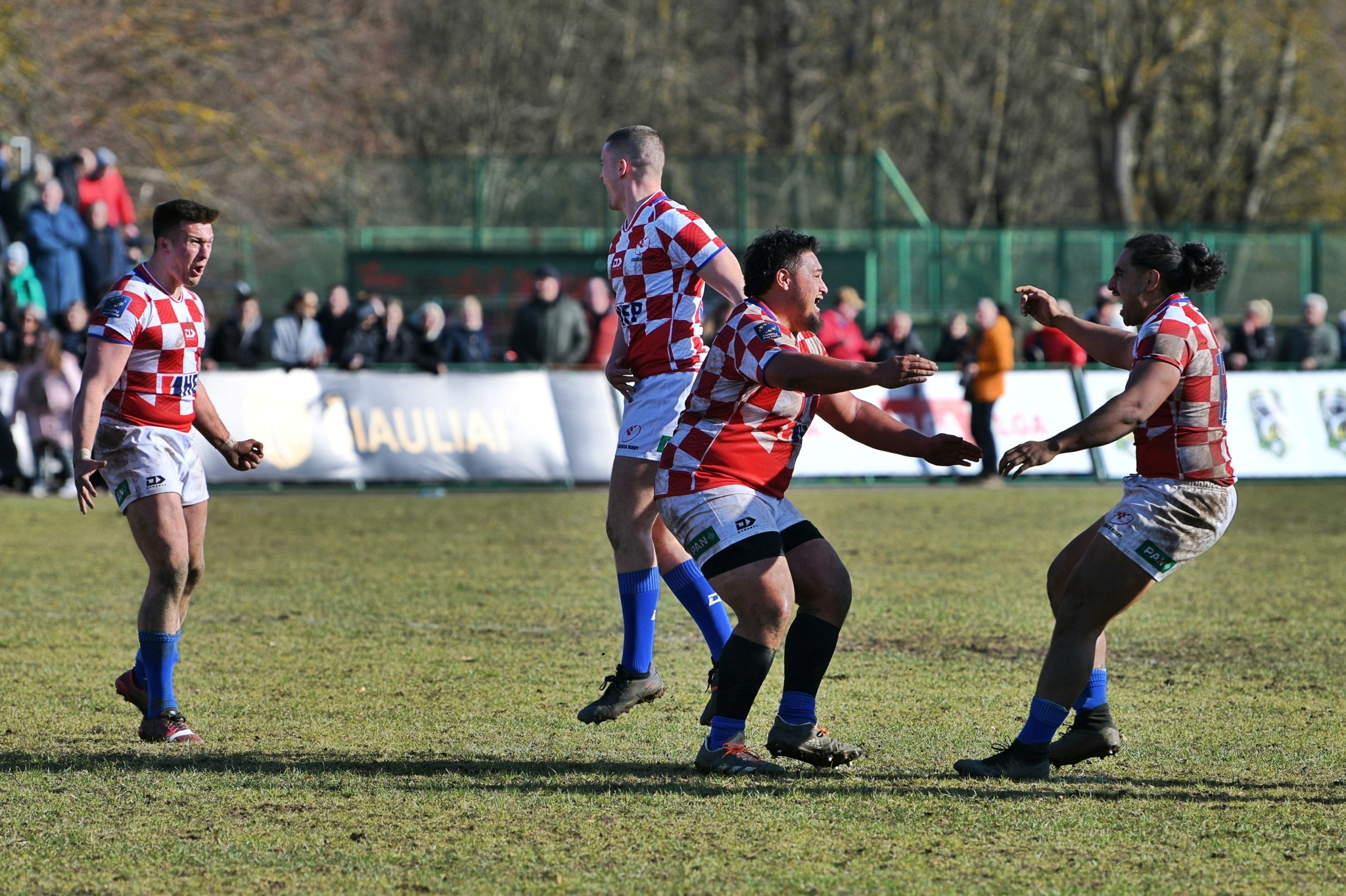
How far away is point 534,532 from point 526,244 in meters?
14.8

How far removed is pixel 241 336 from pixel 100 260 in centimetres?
198

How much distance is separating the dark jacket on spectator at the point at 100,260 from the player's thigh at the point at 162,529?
12.9m

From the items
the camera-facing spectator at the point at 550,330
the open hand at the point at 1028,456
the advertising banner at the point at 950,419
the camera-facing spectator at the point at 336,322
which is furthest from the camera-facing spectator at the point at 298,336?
the open hand at the point at 1028,456

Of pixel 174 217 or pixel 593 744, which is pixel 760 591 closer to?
pixel 593 744

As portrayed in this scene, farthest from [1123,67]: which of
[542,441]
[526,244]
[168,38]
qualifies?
[542,441]

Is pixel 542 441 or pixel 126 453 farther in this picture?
pixel 542 441

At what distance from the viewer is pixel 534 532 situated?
13.8 meters

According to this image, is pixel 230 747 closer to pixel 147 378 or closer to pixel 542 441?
pixel 147 378

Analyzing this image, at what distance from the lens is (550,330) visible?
18109 mm

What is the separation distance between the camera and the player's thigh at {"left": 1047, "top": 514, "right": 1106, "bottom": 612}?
19.1ft

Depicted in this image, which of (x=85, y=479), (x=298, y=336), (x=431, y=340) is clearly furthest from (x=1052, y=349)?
(x=85, y=479)

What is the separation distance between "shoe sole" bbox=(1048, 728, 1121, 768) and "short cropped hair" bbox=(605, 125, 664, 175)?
9.13ft

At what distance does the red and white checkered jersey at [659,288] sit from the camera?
6.66 meters

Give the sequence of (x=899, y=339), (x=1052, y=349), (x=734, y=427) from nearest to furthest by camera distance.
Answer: (x=734, y=427), (x=1052, y=349), (x=899, y=339)
